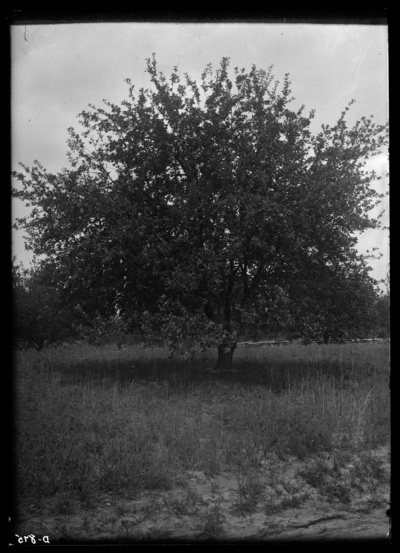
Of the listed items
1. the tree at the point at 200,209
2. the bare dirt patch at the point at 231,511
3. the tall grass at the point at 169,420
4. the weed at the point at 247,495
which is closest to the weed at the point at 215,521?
the bare dirt patch at the point at 231,511

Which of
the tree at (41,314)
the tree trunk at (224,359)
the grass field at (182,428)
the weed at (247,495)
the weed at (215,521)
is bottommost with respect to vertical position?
the weed at (215,521)

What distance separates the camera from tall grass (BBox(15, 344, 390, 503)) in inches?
191

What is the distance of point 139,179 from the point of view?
8289mm

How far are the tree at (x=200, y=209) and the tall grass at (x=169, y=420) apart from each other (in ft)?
3.60

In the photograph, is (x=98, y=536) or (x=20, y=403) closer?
(x=98, y=536)

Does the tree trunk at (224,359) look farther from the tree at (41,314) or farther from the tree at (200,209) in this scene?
the tree at (41,314)

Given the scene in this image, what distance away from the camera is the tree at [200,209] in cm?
793

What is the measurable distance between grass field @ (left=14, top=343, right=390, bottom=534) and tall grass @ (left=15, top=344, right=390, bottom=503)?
1 centimetres

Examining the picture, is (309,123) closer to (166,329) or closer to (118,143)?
(118,143)

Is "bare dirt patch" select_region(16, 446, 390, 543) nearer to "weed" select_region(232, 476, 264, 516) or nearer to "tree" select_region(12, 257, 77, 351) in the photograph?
"weed" select_region(232, 476, 264, 516)

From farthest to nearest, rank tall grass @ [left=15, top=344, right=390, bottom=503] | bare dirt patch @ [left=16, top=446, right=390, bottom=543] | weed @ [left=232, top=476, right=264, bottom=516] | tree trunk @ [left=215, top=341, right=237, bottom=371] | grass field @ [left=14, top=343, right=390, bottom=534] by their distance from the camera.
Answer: tree trunk @ [left=215, top=341, right=237, bottom=371] → tall grass @ [left=15, top=344, right=390, bottom=503] → grass field @ [left=14, top=343, right=390, bottom=534] → weed @ [left=232, top=476, right=264, bottom=516] → bare dirt patch @ [left=16, top=446, right=390, bottom=543]

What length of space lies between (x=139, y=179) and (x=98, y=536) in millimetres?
5859

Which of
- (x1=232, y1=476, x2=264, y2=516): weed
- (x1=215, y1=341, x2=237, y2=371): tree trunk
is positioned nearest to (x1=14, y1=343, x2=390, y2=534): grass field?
(x1=232, y1=476, x2=264, y2=516): weed

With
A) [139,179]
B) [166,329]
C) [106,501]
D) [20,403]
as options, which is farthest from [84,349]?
[106,501]
